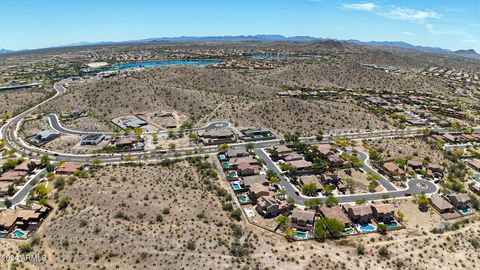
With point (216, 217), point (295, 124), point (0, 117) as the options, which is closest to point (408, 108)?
point (295, 124)

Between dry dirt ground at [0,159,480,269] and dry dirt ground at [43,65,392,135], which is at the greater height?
dry dirt ground at [43,65,392,135]

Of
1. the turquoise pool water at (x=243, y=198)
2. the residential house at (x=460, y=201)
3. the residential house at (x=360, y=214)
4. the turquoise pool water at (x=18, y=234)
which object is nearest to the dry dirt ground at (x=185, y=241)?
the turquoise pool water at (x=18, y=234)

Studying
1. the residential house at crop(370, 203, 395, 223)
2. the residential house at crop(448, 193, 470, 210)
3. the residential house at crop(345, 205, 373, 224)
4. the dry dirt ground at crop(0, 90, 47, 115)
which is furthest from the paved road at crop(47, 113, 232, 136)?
the residential house at crop(448, 193, 470, 210)

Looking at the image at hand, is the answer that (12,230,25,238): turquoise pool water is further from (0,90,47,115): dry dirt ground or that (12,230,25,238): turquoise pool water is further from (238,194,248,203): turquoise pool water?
(0,90,47,115): dry dirt ground

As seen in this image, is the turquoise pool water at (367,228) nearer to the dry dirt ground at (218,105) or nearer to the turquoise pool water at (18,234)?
the dry dirt ground at (218,105)

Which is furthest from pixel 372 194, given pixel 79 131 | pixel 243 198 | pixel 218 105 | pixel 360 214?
pixel 79 131

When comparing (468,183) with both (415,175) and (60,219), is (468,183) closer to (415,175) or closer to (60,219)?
(415,175)
